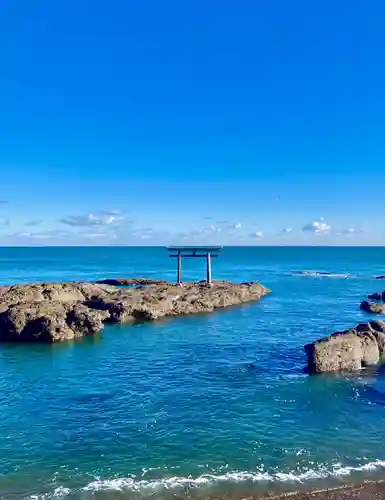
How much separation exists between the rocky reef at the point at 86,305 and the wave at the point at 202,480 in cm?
2479

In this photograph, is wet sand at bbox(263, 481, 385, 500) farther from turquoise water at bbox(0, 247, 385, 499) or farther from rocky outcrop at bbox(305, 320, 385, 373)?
rocky outcrop at bbox(305, 320, 385, 373)

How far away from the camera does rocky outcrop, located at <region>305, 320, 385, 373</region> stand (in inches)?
1216

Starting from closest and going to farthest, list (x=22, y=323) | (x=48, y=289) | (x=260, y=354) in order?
(x=260, y=354) → (x=22, y=323) → (x=48, y=289)

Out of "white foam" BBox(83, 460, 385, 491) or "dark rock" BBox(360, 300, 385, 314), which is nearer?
"white foam" BBox(83, 460, 385, 491)

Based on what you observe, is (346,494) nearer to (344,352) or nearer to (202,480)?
(202,480)

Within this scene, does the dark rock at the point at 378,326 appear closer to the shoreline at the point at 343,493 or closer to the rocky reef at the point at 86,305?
the shoreline at the point at 343,493

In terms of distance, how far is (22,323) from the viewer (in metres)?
41.5

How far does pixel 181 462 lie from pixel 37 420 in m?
8.32

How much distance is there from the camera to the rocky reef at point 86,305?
4150cm

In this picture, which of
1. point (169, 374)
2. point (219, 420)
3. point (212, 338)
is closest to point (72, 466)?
point (219, 420)

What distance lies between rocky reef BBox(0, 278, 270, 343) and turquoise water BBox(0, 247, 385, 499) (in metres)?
2.90

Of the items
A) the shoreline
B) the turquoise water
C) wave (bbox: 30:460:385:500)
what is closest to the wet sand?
the shoreline

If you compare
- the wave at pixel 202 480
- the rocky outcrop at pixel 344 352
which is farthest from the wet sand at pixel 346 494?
the rocky outcrop at pixel 344 352

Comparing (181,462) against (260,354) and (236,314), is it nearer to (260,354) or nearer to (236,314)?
(260,354)
